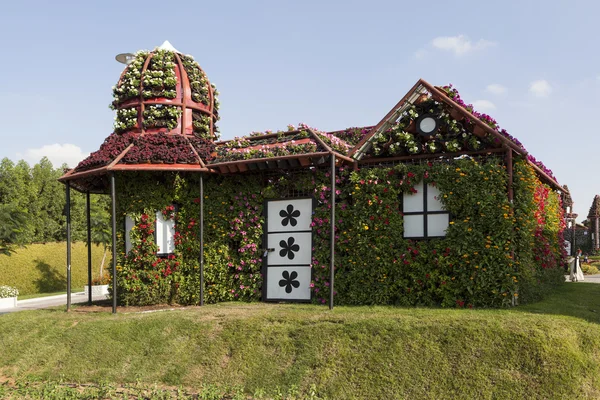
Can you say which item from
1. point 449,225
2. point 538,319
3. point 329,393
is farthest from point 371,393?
point 449,225

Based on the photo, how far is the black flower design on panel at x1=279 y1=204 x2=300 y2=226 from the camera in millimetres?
12336

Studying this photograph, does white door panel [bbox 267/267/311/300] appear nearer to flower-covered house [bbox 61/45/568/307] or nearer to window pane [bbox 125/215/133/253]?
flower-covered house [bbox 61/45/568/307]

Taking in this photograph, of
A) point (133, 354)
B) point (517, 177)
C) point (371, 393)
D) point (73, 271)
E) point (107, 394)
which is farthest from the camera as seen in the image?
point (73, 271)

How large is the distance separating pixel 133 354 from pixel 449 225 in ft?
21.8

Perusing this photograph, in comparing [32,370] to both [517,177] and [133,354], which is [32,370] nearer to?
[133,354]

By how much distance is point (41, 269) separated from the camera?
26.6 m

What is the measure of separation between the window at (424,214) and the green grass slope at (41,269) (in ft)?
67.6

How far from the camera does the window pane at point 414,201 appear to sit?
36.5 feet

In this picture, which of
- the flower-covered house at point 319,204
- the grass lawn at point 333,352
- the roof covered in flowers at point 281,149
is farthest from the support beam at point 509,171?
the roof covered in flowers at point 281,149

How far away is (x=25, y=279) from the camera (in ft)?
84.6

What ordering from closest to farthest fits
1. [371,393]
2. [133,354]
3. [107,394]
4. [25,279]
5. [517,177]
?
1. [371,393]
2. [107,394]
3. [133,354]
4. [517,177]
5. [25,279]

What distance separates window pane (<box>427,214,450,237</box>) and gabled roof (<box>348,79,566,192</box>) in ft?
5.98

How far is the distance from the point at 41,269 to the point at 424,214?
22.5m

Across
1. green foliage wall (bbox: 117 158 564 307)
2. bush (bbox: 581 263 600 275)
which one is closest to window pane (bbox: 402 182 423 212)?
green foliage wall (bbox: 117 158 564 307)
